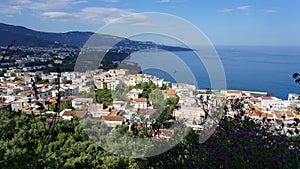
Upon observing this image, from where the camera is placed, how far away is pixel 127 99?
11.7ft

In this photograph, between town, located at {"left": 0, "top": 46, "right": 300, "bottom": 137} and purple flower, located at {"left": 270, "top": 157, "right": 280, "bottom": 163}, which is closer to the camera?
purple flower, located at {"left": 270, "top": 157, "right": 280, "bottom": 163}

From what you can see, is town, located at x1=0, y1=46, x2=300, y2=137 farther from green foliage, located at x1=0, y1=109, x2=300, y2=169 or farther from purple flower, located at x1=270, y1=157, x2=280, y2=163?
purple flower, located at x1=270, y1=157, x2=280, y2=163

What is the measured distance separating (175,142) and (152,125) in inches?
10.1

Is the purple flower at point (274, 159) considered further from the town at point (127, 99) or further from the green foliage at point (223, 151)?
the town at point (127, 99)

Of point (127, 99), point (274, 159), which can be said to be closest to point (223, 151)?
point (274, 159)

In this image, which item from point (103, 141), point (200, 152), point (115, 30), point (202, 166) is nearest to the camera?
point (202, 166)

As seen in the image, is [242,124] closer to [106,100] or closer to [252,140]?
[252,140]

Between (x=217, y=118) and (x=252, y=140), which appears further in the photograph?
(x=217, y=118)

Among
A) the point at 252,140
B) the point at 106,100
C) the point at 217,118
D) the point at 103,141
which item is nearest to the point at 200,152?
the point at 252,140

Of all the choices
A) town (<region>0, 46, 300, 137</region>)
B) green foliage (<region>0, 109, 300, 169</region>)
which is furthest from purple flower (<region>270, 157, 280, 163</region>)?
town (<region>0, 46, 300, 137</region>)

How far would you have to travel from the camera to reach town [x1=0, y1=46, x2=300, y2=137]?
1.75 meters

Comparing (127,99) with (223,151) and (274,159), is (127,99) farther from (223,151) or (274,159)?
(274,159)

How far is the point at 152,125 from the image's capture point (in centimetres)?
194

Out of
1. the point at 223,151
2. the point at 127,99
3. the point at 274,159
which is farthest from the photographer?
the point at 127,99
